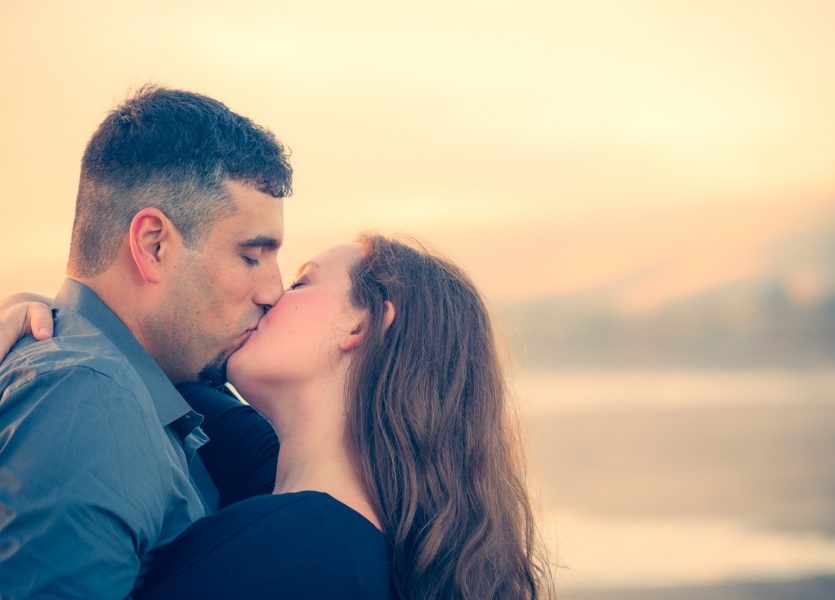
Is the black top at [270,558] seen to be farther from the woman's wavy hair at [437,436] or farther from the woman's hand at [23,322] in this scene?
the woman's hand at [23,322]

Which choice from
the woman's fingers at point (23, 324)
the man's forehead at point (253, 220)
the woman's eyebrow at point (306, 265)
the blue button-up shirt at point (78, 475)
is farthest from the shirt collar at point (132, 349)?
the woman's eyebrow at point (306, 265)

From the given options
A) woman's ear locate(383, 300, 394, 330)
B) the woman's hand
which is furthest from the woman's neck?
the woman's hand

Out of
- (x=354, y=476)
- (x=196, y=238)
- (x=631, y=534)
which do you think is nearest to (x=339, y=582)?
(x=354, y=476)

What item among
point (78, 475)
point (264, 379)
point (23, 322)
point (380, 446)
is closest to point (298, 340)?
point (264, 379)

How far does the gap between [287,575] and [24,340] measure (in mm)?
827

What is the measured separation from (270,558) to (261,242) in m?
0.92

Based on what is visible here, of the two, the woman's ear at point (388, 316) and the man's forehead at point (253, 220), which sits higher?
the man's forehead at point (253, 220)

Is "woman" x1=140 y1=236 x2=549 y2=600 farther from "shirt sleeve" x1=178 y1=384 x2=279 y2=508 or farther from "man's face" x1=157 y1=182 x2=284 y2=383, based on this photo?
"shirt sleeve" x1=178 y1=384 x2=279 y2=508

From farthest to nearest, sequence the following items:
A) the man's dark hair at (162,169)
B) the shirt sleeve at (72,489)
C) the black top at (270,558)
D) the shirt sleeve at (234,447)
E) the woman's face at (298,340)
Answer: the shirt sleeve at (234,447) < the woman's face at (298,340) < the man's dark hair at (162,169) < the black top at (270,558) < the shirt sleeve at (72,489)

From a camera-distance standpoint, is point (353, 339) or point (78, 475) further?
point (353, 339)

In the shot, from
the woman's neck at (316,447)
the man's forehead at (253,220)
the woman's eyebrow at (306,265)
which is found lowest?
the woman's neck at (316,447)

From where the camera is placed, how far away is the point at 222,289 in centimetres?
266

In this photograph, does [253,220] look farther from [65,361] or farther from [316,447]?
[65,361]

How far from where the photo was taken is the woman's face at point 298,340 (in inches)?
108
